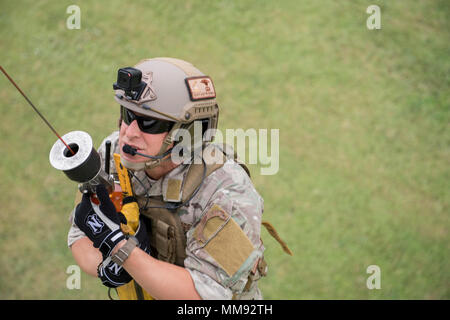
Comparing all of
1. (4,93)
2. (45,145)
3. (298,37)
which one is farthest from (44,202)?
(298,37)

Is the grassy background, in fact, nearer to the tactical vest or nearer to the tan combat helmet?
the tactical vest

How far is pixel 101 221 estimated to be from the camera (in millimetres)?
2900

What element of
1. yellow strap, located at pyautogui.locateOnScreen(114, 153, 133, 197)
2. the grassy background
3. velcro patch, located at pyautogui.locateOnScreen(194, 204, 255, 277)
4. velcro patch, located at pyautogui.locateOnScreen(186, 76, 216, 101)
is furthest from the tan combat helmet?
the grassy background

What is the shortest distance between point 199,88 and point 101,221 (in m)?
1.12

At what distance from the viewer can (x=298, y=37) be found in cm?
814

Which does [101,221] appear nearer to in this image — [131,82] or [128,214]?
[128,214]

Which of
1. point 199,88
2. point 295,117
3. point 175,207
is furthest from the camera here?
point 295,117

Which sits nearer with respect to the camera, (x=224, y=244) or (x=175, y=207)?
Result: (x=224, y=244)

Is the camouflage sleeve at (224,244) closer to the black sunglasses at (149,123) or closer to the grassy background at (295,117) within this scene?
the black sunglasses at (149,123)

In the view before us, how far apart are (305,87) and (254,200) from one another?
195 inches

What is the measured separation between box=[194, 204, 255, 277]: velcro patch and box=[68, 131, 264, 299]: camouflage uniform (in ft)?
0.05

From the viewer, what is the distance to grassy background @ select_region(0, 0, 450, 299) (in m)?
6.17

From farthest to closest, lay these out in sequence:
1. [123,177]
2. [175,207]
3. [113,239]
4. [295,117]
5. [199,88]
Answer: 1. [295,117]
2. [123,177]
3. [175,207]
4. [199,88]
5. [113,239]

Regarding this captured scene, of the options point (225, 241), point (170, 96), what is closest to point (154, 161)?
point (170, 96)
